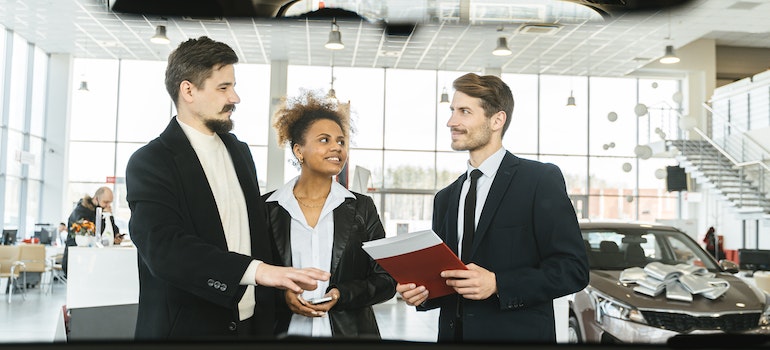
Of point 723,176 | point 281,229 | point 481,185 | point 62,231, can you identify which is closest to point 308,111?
point 481,185

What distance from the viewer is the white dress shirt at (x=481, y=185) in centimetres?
132

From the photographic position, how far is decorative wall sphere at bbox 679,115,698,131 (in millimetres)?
931

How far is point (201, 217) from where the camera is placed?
3.52 feet

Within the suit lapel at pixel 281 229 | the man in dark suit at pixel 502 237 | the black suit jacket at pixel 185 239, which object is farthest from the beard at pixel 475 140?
the suit lapel at pixel 281 229

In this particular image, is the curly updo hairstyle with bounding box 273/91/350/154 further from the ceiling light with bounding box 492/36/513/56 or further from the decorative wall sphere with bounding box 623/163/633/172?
the decorative wall sphere with bounding box 623/163/633/172

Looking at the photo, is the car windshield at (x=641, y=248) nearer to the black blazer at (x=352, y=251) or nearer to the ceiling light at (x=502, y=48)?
the black blazer at (x=352, y=251)

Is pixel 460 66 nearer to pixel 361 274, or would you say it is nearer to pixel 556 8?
pixel 556 8

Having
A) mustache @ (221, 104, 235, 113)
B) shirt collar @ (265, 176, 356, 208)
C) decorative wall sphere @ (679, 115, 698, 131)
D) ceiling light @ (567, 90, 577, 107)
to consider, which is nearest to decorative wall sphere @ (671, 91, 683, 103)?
decorative wall sphere @ (679, 115, 698, 131)

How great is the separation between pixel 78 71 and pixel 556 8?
24.2 inches

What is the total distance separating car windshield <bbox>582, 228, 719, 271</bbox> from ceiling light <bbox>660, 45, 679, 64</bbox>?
92.5 inches

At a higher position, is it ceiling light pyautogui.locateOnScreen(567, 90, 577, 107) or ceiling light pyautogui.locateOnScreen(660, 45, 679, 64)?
ceiling light pyautogui.locateOnScreen(660, 45, 679, 64)

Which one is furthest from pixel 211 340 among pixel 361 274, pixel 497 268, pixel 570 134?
pixel 361 274

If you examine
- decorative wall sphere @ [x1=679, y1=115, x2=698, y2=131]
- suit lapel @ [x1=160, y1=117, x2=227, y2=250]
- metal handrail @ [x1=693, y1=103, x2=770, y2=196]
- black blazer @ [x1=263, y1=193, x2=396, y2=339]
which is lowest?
black blazer @ [x1=263, y1=193, x2=396, y2=339]

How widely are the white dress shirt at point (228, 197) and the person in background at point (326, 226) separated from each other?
39 centimetres
